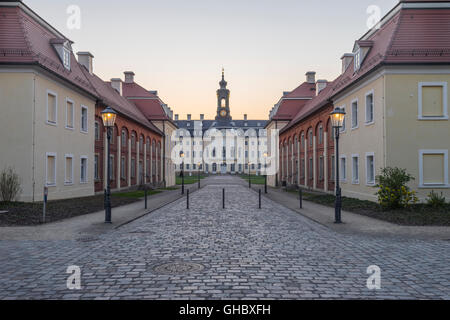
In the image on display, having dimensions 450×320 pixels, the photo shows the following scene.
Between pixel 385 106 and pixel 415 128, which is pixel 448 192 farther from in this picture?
pixel 385 106

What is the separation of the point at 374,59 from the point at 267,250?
Result: 47.1 ft

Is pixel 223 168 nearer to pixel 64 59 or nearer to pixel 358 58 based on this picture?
pixel 64 59

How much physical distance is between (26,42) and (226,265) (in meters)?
16.9

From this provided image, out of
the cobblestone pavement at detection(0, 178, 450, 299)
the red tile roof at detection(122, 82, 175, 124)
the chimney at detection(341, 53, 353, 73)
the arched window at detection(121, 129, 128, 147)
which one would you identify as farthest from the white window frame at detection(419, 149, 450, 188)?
the red tile roof at detection(122, 82, 175, 124)

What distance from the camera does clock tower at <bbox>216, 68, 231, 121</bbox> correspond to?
3777 inches

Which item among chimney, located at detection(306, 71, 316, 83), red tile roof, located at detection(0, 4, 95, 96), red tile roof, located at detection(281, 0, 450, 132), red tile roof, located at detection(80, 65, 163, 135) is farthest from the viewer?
chimney, located at detection(306, 71, 316, 83)

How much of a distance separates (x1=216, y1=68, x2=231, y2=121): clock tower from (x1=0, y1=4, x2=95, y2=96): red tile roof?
75.5m

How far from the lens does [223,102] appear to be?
97.9m

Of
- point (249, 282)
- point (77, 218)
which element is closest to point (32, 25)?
point (77, 218)

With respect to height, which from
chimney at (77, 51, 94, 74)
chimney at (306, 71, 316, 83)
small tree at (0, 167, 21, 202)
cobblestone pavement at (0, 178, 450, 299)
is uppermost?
chimney at (306, 71, 316, 83)

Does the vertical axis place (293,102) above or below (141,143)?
above

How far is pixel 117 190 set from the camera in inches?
1249

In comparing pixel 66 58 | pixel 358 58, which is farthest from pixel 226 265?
pixel 66 58

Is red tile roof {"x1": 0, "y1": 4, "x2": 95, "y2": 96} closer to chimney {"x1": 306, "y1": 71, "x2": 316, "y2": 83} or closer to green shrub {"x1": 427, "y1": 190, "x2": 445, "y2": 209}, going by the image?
green shrub {"x1": 427, "y1": 190, "x2": 445, "y2": 209}
